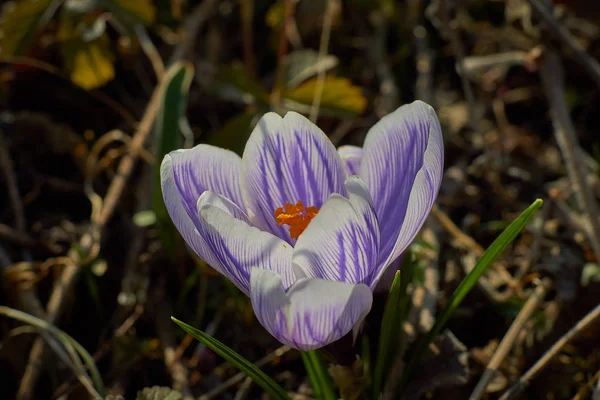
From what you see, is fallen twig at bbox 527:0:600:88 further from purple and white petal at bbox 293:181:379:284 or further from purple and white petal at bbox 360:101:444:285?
purple and white petal at bbox 293:181:379:284

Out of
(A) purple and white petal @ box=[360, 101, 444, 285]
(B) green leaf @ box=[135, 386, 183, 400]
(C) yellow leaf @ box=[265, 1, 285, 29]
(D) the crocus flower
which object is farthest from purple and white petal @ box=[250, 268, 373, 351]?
(C) yellow leaf @ box=[265, 1, 285, 29]

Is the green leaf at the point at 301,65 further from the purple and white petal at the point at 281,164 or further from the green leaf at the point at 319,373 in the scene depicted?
the green leaf at the point at 319,373

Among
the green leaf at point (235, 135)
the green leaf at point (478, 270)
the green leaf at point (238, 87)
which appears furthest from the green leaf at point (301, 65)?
the green leaf at point (478, 270)

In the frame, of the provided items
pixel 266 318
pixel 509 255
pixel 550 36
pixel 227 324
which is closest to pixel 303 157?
pixel 266 318

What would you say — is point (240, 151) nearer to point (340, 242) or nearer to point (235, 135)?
point (235, 135)

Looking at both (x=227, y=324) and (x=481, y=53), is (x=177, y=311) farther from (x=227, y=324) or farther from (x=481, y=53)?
(x=481, y=53)
